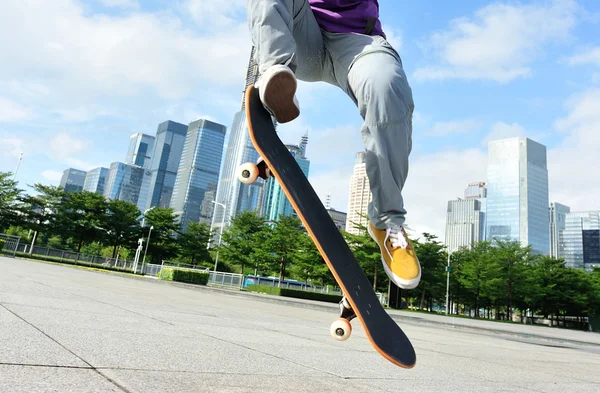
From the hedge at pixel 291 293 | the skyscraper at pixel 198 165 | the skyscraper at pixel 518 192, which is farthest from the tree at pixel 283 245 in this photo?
the skyscraper at pixel 198 165

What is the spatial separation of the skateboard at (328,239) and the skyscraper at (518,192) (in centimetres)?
14271

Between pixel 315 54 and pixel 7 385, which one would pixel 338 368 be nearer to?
pixel 7 385

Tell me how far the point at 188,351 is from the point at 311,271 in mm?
30183

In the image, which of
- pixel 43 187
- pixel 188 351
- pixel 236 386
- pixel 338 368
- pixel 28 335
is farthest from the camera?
pixel 43 187

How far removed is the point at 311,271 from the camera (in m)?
→ 31.5

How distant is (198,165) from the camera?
17625 centimetres

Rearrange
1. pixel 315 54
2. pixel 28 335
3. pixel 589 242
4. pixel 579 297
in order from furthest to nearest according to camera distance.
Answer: pixel 589 242 → pixel 579 297 → pixel 315 54 → pixel 28 335

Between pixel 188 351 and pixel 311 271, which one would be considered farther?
pixel 311 271

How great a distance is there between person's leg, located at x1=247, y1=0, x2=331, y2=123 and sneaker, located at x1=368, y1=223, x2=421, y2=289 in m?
0.68

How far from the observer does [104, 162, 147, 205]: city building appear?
582ft

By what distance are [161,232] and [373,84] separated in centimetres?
4136

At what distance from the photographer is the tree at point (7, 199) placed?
3516 cm

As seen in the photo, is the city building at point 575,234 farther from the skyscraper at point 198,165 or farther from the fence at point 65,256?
the fence at point 65,256

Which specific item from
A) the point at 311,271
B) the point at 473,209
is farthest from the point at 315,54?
the point at 473,209
